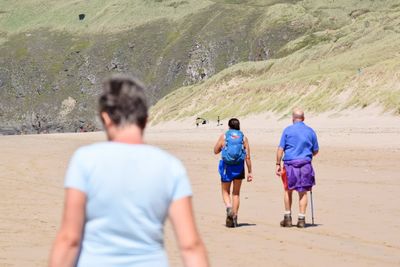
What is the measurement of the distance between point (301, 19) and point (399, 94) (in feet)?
311

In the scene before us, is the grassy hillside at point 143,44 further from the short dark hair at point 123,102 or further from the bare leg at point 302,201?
the short dark hair at point 123,102

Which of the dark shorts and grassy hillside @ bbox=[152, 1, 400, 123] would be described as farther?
grassy hillside @ bbox=[152, 1, 400, 123]

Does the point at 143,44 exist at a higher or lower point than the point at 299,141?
higher

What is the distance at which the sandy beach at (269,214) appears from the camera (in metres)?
9.85

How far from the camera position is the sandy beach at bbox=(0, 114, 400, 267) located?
985cm

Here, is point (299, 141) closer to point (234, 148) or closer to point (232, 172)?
point (234, 148)

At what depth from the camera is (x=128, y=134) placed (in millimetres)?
3836

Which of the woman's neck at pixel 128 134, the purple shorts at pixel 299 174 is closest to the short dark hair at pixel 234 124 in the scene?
the purple shorts at pixel 299 174

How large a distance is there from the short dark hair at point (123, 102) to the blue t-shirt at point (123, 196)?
136 millimetres

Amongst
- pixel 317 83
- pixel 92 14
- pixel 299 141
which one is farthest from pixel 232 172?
pixel 92 14

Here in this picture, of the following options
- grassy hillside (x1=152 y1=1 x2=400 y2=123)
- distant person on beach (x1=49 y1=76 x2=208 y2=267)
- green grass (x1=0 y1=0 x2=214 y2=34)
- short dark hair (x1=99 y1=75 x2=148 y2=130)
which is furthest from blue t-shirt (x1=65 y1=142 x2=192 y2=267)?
green grass (x1=0 y1=0 x2=214 y2=34)

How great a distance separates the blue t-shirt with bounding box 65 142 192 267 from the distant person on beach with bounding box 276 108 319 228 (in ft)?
27.1

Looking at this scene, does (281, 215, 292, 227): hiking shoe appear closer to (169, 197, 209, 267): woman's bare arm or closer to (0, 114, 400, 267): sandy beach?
(0, 114, 400, 267): sandy beach

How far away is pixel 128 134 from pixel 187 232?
53 centimetres
